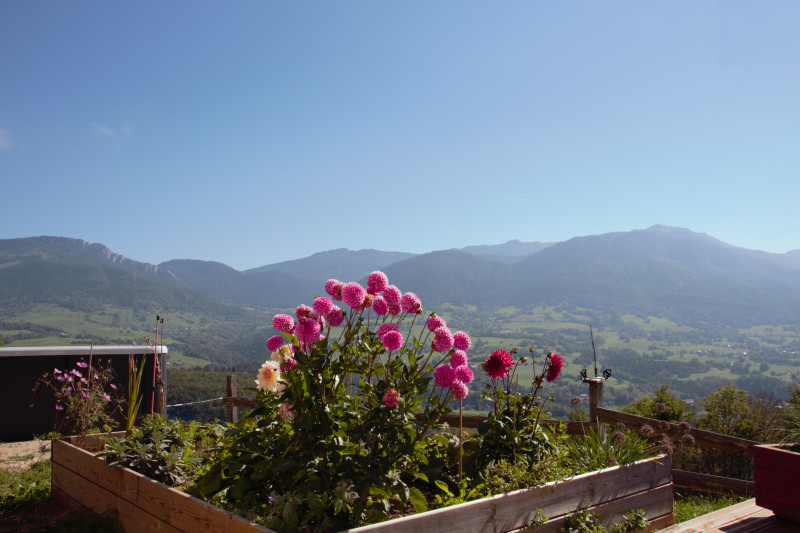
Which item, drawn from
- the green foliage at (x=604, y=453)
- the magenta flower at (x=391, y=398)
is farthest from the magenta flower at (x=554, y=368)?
the magenta flower at (x=391, y=398)

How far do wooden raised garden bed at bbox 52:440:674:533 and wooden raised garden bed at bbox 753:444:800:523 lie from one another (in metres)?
0.49

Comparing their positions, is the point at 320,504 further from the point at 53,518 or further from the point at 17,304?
the point at 17,304

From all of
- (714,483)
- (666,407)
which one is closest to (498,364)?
(714,483)

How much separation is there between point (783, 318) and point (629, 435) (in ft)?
418

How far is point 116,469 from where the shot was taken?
117 inches

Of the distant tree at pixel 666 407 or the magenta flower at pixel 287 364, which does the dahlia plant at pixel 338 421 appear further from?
the distant tree at pixel 666 407

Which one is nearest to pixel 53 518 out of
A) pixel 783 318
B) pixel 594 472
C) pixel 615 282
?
pixel 594 472

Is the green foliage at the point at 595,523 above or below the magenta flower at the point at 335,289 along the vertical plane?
below

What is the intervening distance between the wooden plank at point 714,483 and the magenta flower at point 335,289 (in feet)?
13.2

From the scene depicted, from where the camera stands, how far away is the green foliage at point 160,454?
2.93m

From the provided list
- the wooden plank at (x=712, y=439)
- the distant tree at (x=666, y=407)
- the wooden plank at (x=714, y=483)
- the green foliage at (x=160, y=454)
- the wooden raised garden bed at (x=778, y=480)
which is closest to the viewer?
the wooden raised garden bed at (x=778, y=480)

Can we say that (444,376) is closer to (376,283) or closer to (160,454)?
(376,283)

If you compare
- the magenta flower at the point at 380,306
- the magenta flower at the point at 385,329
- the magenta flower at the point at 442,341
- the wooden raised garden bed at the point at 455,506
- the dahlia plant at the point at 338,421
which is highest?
the magenta flower at the point at 380,306

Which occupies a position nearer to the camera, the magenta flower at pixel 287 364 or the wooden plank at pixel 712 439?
the magenta flower at pixel 287 364
